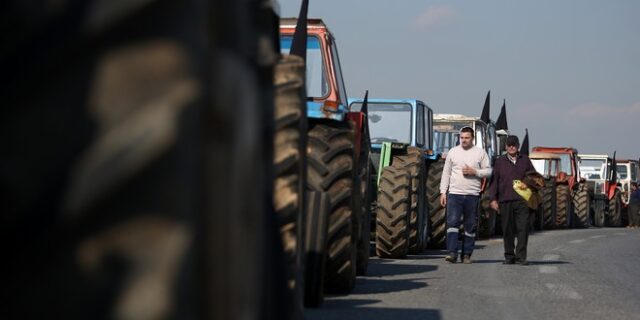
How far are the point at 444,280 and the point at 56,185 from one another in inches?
471

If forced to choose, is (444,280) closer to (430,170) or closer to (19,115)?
(430,170)

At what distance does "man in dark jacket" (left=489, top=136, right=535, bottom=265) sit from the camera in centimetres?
1680

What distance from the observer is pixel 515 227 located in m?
17.1

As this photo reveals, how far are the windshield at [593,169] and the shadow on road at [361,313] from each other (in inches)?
1774

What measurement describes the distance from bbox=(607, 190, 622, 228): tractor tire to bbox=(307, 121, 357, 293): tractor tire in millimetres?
41734

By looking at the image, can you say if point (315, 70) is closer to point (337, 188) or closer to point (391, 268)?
point (337, 188)

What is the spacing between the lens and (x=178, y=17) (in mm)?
1196

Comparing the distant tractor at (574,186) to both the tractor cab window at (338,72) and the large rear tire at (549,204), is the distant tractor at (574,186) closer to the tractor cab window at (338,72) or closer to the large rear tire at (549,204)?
the large rear tire at (549,204)

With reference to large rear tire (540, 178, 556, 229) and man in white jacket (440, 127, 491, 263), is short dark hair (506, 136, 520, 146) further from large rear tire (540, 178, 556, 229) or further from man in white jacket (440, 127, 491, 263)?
large rear tire (540, 178, 556, 229)

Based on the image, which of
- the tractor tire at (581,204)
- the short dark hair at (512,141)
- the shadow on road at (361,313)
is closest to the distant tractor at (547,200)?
the tractor tire at (581,204)

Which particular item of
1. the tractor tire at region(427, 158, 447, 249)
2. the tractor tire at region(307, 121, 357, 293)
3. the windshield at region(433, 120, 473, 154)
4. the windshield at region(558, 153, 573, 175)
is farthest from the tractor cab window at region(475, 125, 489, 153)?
the tractor tire at region(307, 121, 357, 293)

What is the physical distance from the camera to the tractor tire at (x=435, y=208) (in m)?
19.7

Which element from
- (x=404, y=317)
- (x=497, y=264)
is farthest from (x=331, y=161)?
(x=497, y=264)

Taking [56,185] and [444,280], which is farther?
[444,280]
